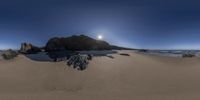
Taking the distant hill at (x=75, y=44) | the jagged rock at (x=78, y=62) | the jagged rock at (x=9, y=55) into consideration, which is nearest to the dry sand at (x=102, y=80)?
the jagged rock at (x=78, y=62)

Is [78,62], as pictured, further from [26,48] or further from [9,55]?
[9,55]

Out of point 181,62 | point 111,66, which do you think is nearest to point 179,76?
point 181,62

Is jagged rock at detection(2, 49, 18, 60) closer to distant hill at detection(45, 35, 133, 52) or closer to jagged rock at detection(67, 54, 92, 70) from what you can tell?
distant hill at detection(45, 35, 133, 52)

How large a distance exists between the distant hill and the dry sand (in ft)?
4.38

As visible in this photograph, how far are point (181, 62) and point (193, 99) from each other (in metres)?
4.30

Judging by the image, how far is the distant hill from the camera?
460 inches

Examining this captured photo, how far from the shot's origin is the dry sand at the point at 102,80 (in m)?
8.91

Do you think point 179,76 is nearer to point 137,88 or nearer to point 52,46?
point 137,88

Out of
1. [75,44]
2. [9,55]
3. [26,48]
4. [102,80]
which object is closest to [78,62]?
[102,80]

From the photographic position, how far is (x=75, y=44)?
12.3 meters

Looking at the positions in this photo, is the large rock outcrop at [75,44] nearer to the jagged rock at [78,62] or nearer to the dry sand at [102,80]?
the dry sand at [102,80]

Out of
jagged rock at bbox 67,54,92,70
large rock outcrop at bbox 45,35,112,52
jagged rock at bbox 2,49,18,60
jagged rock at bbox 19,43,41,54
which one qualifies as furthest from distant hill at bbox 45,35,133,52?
jagged rock at bbox 2,49,18,60

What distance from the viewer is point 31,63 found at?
10.8 meters

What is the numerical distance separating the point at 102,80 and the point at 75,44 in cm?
316
